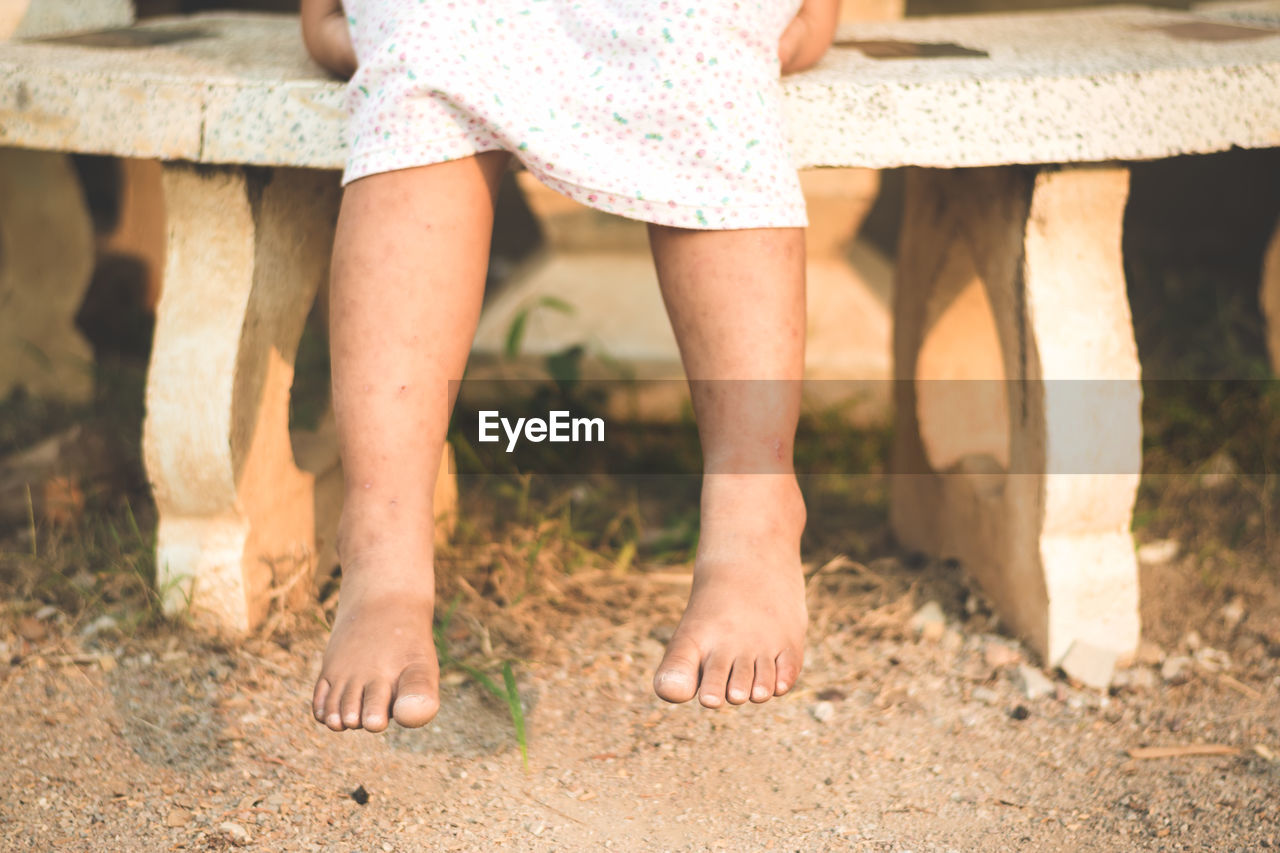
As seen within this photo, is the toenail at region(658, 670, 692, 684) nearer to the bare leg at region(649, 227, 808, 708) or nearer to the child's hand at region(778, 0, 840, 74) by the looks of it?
the bare leg at region(649, 227, 808, 708)

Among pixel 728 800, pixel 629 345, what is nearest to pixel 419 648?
pixel 728 800

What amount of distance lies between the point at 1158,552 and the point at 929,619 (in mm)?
429

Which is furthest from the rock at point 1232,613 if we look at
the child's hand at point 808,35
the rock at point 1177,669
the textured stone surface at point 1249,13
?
the child's hand at point 808,35

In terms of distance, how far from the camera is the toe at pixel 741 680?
1.12 m

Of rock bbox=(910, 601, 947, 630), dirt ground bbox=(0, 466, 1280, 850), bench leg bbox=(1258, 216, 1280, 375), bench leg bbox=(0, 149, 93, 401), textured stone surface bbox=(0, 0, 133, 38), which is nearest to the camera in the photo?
dirt ground bbox=(0, 466, 1280, 850)

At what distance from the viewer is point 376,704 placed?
1.08 m

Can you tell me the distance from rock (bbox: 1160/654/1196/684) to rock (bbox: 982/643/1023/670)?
0.56 ft

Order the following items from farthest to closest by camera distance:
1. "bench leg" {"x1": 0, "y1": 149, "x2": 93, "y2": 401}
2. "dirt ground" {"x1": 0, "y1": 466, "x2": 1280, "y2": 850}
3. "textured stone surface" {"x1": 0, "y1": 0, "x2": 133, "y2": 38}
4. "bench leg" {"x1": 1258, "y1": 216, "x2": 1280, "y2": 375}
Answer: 1. "bench leg" {"x1": 0, "y1": 149, "x2": 93, "y2": 401}
2. "bench leg" {"x1": 1258, "y1": 216, "x2": 1280, "y2": 375}
3. "textured stone surface" {"x1": 0, "y1": 0, "x2": 133, "y2": 38}
4. "dirt ground" {"x1": 0, "y1": 466, "x2": 1280, "y2": 850}

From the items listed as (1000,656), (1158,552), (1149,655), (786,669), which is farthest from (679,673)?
(1158,552)

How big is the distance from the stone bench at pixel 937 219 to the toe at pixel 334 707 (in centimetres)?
41

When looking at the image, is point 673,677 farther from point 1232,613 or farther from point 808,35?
point 1232,613

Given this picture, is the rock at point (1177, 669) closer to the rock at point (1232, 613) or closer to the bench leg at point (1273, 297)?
the rock at point (1232, 613)

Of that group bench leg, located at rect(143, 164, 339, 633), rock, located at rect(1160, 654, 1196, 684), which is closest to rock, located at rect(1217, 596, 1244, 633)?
rock, located at rect(1160, 654, 1196, 684)

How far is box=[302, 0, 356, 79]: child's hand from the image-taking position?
1375 mm
